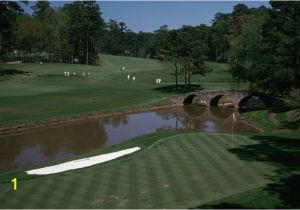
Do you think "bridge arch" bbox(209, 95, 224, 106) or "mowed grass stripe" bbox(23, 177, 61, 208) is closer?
"mowed grass stripe" bbox(23, 177, 61, 208)

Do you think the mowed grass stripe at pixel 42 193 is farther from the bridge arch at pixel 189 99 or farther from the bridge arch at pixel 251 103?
the bridge arch at pixel 189 99

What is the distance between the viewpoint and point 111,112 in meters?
61.0

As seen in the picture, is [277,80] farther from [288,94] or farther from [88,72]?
[88,72]

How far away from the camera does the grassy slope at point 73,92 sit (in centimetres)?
5697

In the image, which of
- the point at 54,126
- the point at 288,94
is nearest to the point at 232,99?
the point at 288,94

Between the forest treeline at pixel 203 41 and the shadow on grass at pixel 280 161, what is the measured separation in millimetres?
21862

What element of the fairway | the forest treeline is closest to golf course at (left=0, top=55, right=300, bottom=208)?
the fairway

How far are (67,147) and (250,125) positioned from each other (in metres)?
23.3

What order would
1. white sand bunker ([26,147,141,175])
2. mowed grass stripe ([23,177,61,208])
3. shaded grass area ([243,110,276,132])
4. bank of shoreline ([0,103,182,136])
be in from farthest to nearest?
shaded grass area ([243,110,276,132]), bank of shoreline ([0,103,182,136]), white sand bunker ([26,147,141,175]), mowed grass stripe ([23,177,61,208])

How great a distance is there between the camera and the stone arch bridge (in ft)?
222

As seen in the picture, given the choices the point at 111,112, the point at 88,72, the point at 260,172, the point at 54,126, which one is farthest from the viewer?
the point at 88,72

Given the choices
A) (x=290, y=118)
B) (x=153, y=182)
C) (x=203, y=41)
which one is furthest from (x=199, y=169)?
(x=203, y=41)

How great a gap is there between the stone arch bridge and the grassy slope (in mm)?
3590

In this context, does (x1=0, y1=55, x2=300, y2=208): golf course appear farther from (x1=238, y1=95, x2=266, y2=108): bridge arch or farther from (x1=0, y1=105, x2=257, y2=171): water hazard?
(x1=238, y1=95, x2=266, y2=108): bridge arch
